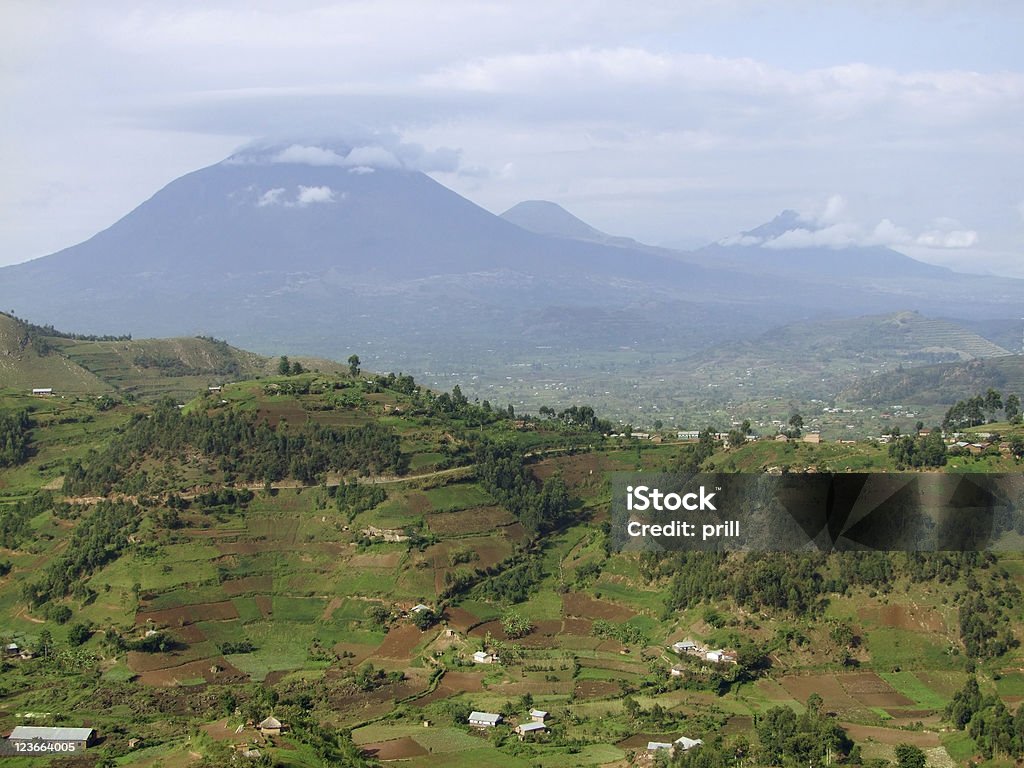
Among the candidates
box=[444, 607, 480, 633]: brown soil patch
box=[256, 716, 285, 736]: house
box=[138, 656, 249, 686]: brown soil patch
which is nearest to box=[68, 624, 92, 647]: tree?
box=[138, 656, 249, 686]: brown soil patch

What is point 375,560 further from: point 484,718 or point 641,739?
point 641,739

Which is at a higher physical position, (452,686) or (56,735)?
(56,735)

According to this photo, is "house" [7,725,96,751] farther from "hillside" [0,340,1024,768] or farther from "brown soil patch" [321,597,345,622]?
"brown soil patch" [321,597,345,622]

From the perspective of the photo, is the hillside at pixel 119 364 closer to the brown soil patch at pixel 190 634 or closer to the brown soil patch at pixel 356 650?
the brown soil patch at pixel 190 634

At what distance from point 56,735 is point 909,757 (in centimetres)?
2680

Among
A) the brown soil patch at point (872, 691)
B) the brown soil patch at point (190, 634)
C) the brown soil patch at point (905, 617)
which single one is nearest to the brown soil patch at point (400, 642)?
the brown soil patch at point (190, 634)

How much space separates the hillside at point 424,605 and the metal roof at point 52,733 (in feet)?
3.62

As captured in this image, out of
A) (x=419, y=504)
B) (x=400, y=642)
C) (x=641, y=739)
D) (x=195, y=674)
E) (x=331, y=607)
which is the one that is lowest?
(x=641, y=739)

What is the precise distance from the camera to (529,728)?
41719 mm

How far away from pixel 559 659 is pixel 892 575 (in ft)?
44.9

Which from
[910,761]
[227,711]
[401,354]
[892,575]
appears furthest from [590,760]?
[401,354]

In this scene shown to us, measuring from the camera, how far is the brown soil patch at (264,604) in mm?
53188

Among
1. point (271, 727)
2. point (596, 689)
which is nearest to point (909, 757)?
point (596, 689)

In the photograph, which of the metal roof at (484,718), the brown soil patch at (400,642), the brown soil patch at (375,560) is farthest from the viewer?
the brown soil patch at (375,560)
